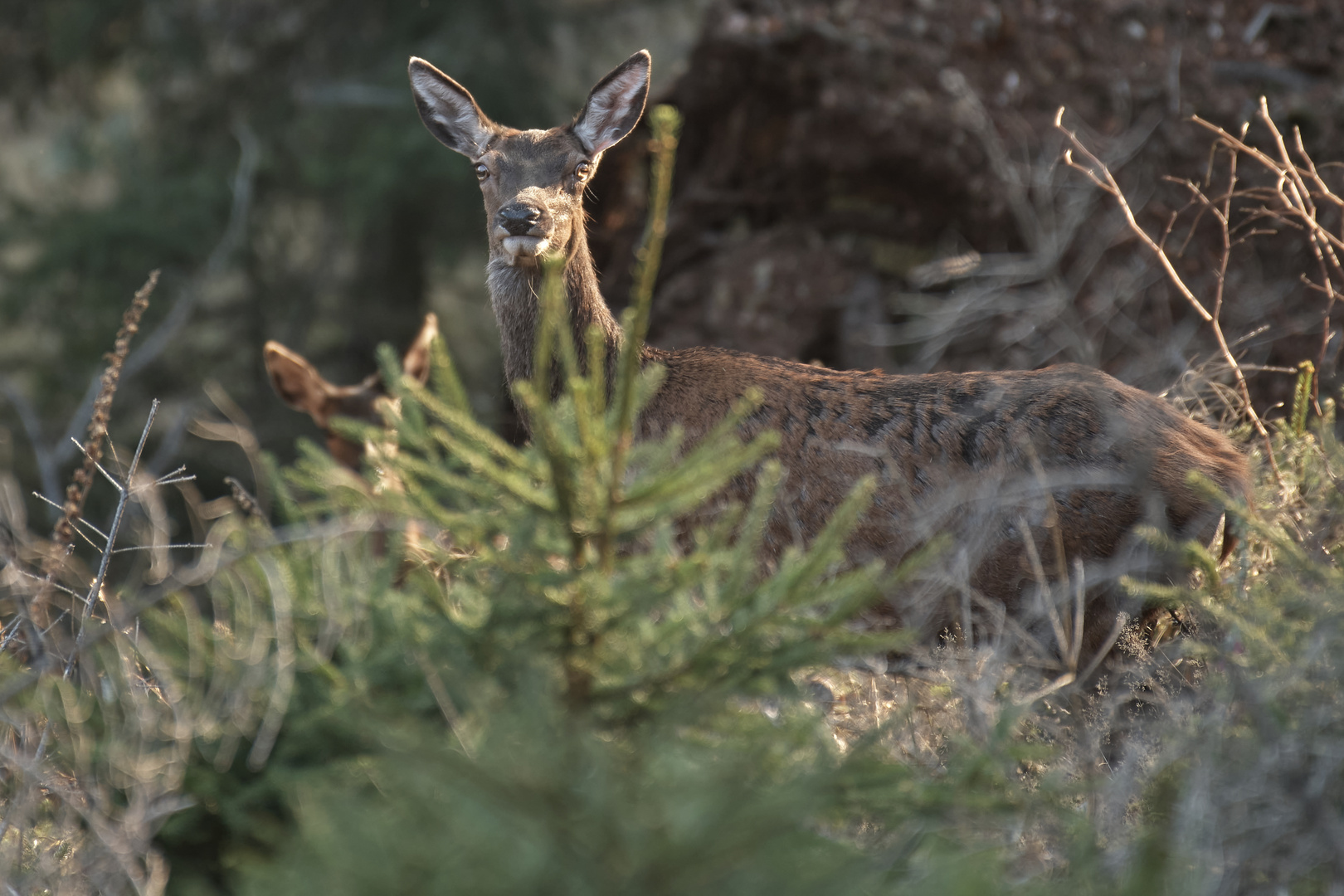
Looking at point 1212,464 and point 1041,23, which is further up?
point 1041,23

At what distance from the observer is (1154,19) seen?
8547 millimetres

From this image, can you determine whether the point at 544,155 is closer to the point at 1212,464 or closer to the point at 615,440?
the point at 1212,464

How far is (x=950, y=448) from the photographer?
5074mm

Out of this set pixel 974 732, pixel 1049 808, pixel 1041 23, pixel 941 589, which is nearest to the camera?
pixel 1049 808

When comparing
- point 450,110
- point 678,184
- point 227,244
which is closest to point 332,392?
point 450,110

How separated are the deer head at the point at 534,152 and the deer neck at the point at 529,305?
76mm

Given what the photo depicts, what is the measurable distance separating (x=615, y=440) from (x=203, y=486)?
960 cm

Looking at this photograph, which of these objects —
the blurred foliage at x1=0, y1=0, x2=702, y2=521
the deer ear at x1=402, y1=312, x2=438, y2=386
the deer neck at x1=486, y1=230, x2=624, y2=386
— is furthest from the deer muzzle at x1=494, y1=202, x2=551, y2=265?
the blurred foliage at x1=0, y1=0, x2=702, y2=521

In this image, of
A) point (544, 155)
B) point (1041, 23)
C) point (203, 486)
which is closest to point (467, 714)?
point (544, 155)

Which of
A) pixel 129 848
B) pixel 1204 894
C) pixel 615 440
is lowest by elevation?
pixel 1204 894

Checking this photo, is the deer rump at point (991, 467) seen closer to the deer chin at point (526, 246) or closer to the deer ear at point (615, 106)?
the deer chin at point (526, 246)

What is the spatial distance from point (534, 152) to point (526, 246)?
0.84 m

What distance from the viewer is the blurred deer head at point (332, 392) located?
819 cm

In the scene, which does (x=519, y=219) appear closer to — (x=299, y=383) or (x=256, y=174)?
(x=299, y=383)
